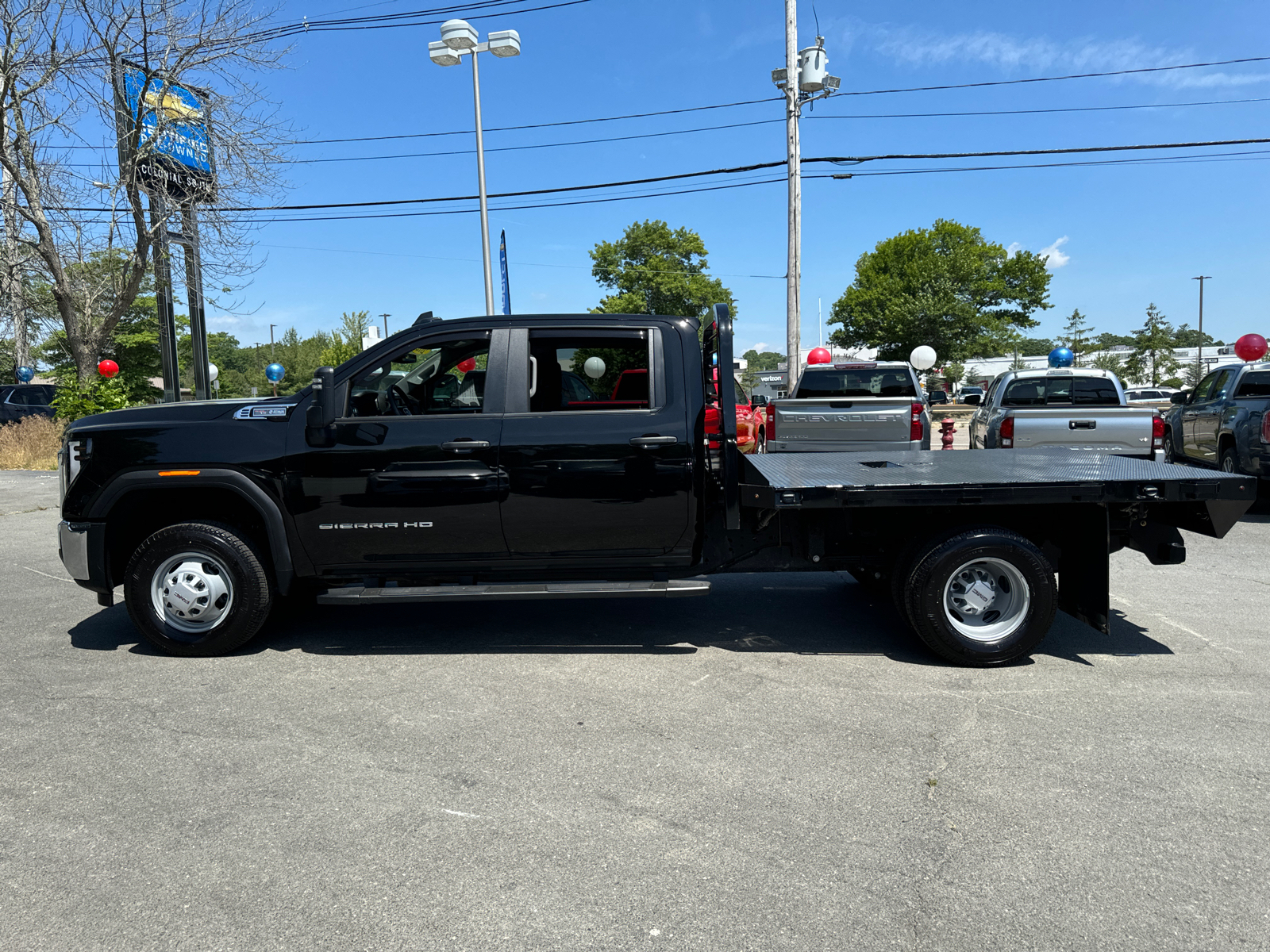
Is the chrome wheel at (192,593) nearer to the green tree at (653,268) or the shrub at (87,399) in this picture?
the shrub at (87,399)

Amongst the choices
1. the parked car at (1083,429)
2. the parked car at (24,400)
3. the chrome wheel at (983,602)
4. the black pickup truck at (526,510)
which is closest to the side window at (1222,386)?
the parked car at (1083,429)

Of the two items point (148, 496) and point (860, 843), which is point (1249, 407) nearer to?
point (860, 843)

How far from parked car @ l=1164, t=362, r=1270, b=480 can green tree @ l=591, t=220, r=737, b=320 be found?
45201 mm

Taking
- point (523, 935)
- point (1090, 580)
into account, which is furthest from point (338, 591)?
point (1090, 580)

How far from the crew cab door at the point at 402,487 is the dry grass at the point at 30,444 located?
49.6 feet

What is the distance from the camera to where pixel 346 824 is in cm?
334

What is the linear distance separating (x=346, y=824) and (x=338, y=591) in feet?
7.03

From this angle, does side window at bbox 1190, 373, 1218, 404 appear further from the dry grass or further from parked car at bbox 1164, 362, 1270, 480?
the dry grass

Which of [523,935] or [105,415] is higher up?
[105,415]

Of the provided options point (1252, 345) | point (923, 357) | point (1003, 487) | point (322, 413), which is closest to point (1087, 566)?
point (1003, 487)

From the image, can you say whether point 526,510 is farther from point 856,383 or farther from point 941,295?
point 941,295

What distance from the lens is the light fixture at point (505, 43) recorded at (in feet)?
54.1

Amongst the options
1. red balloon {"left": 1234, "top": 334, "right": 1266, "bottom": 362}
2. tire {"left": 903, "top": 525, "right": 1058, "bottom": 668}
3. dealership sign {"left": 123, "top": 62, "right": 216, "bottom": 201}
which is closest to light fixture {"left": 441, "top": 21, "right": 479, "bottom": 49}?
dealership sign {"left": 123, "top": 62, "right": 216, "bottom": 201}

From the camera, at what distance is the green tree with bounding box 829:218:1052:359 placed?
49344 millimetres
